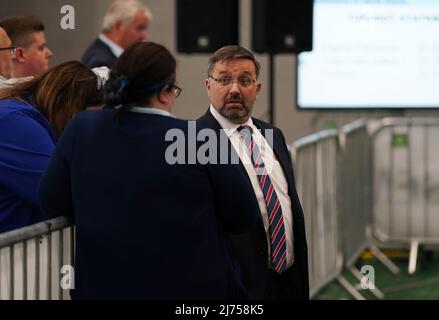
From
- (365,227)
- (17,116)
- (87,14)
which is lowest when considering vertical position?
(365,227)

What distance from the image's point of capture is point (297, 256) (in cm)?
450

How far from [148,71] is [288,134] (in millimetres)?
7280

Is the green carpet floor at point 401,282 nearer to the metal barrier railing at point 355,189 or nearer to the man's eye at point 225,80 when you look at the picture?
the metal barrier railing at point 355,189

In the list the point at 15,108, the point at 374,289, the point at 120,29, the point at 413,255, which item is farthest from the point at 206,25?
the point at 15,108

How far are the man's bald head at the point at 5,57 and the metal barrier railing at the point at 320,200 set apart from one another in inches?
109

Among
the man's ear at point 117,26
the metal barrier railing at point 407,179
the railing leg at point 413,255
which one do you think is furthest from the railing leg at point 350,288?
the man's ear at point 117,26

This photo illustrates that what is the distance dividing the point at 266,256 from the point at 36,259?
1105 millimetres

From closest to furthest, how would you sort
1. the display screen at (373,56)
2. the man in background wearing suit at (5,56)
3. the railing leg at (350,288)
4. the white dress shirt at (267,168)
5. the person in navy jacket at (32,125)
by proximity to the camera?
the person in navy jacket at (32,125) < the man in background wearing suit at (5,56) < the white dress shirt at (267,168) < the railing leg at (350,288) < the display screen at (373,56)

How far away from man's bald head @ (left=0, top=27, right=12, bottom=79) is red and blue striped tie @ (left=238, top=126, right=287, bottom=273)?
101 cm

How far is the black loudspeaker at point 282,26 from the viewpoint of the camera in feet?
24.2

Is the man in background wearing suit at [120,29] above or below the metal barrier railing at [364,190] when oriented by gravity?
above

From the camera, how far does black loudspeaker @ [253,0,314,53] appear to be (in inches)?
291

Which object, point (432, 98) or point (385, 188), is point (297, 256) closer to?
point (385, 188)
